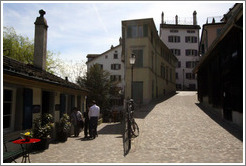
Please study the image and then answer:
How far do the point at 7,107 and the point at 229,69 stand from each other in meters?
11.2

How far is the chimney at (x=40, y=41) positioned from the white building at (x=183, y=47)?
39.8 meters

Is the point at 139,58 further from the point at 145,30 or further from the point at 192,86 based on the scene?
the point at 192,86

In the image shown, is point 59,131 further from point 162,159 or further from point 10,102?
point 162,159

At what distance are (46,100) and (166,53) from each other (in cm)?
3055

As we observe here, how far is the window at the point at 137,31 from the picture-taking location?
25.7 metres

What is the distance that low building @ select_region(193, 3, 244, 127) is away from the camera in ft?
35.3

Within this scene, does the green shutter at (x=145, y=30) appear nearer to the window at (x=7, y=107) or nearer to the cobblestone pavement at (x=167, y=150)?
the cobblestone pavement at (x=167, y=150)

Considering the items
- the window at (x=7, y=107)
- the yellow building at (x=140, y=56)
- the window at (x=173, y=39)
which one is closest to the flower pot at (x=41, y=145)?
the window at (x=7, y=107)

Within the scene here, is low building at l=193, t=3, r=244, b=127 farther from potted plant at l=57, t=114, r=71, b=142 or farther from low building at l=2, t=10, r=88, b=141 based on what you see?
low building at l=2, t=10, r=88, b=141

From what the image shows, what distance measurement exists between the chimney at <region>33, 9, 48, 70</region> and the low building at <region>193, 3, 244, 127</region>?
9.54m

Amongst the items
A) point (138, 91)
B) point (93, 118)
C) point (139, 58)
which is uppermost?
point (139, 58)

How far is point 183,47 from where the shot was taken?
164 ft

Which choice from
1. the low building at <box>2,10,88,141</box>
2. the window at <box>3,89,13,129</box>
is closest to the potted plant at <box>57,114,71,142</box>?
the low building at <box>2,10,88,141</box>

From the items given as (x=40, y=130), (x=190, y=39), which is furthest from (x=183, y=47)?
(x=40, y=130)
